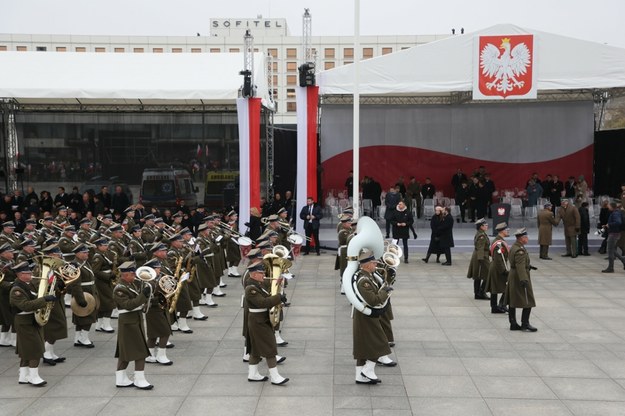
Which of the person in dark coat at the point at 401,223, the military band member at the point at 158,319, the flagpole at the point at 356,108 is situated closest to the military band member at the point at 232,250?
the flagpole at the point at 356,108

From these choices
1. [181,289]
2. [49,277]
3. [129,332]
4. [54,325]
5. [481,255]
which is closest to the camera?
[129,332]

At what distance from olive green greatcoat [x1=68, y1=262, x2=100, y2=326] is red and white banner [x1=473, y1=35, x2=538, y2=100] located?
40.9 feet

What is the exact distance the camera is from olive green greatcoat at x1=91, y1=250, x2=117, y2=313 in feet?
39.6

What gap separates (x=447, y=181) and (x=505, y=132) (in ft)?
10.1

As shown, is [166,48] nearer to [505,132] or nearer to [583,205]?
[505,132]

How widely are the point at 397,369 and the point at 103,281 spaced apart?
5615 millimetres

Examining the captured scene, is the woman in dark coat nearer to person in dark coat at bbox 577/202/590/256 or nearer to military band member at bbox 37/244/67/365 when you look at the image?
person in dark coat at bbox 577/202/590/256

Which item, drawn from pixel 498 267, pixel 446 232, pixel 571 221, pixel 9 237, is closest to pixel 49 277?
pixel 9 237

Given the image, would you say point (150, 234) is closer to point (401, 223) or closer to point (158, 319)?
point (158, 319)

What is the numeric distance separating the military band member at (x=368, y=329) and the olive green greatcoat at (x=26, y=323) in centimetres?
436

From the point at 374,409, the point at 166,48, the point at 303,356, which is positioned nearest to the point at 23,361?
the point at 303,356

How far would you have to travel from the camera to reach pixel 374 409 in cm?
830

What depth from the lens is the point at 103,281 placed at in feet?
39.9

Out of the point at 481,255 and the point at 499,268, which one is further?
the point at 481,255
